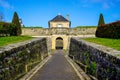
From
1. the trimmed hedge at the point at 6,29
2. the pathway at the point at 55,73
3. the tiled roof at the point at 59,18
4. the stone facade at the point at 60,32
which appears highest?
the tiled roof at the point at 59,18

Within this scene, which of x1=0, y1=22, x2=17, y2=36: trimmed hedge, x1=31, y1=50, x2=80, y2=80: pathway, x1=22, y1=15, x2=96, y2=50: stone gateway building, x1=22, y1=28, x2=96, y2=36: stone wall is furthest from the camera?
x1=22, y1=28, x2=96, y2=36: stone wall

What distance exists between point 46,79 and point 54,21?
6205 cm

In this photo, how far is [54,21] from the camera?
7488 centimetres

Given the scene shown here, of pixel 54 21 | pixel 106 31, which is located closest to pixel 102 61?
pixel 106 31

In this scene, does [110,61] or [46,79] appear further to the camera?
[46,79]

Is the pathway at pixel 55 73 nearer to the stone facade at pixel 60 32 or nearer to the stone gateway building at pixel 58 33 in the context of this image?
the stone gateway building at pixel 58 33

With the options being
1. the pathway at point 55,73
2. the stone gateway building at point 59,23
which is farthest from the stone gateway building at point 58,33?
the pathway at point 55,73

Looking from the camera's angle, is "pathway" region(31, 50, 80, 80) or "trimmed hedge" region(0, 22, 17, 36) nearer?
"pathway" region(31, 50, 80, 80)

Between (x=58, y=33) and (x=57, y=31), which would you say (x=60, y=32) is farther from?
(x=57, y=31)

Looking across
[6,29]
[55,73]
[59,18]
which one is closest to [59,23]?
[59,18]

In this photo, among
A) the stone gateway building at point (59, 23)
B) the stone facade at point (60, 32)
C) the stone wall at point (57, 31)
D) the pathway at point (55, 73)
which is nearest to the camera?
the pathway at point (55, 73)

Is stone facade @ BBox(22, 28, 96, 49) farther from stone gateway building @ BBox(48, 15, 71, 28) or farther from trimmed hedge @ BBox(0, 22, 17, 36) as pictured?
trimmed hedge @ BBox(0, 22, 17, 36)

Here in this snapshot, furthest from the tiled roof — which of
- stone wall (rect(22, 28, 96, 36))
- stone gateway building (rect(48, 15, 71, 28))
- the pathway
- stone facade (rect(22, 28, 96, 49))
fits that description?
the pathway

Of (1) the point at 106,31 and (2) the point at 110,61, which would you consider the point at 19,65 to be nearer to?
(2) the point at 110,61
